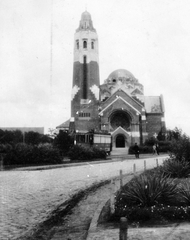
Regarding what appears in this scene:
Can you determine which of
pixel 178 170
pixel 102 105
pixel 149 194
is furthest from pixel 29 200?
pixel 102 105

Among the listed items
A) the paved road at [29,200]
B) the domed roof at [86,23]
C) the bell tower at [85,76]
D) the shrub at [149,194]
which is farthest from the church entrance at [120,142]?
the shrub at [149,194]

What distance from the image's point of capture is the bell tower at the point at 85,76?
57656mm

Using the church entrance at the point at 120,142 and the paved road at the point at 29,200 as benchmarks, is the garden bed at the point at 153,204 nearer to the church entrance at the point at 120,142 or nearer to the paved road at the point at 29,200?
the paved road at the point at 29,200

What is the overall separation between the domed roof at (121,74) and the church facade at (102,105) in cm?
221

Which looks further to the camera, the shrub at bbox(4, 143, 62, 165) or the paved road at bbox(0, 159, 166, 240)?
the shrub at bbox(4, 143, 62, 165)

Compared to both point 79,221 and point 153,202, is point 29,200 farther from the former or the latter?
point 153,202

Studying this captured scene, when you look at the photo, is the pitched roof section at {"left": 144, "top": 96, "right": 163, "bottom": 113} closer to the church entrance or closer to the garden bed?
the church entrance

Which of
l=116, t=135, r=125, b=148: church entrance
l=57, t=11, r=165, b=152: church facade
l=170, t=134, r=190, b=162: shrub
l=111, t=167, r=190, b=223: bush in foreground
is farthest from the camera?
l=57, t=11, r=165, b=152: church facade

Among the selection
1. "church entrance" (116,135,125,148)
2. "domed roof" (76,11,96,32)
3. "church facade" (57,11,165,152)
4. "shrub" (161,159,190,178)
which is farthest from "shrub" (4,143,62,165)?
"domed roof" (76,11,96,32)

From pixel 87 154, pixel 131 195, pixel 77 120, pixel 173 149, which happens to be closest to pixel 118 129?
pixel 77 120

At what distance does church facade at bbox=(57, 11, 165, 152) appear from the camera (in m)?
53.9

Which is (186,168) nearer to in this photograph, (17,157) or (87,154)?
(17,157)

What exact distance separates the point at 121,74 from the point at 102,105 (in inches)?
696

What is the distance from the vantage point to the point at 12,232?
19.2 feet
